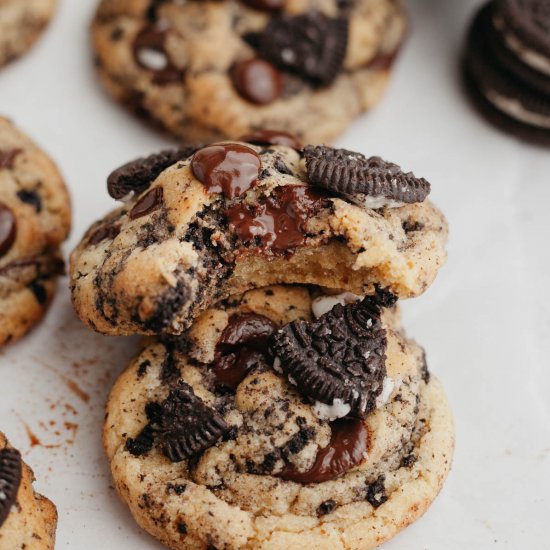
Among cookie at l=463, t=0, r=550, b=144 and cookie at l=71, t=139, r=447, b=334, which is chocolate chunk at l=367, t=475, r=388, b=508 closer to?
cookie at l=71, t=139, r=447, b=334

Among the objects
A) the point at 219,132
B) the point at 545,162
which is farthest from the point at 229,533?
the point at 545,162

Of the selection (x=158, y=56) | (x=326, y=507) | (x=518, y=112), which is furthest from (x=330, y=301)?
(x=518, y=112)

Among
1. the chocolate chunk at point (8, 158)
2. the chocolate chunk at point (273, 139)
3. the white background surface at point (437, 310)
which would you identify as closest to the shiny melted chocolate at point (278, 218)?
the chocolate chunk at point (273, 139)

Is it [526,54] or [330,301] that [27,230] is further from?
[526,54]

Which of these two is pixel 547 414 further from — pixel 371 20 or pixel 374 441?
pixel 371 20

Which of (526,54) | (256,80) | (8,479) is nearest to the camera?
(8,479)

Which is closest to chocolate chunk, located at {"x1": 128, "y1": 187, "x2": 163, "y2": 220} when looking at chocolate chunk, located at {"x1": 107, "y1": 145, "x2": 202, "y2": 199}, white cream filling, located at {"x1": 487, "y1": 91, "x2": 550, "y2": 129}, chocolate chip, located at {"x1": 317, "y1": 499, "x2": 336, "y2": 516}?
chocolate chunk, located at {"x1": 107, "y1": 145, "x2": 202, "y2": 199}
